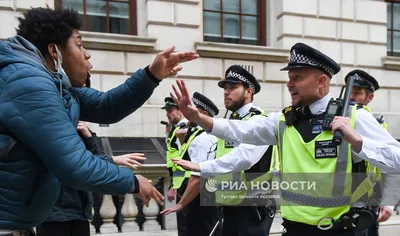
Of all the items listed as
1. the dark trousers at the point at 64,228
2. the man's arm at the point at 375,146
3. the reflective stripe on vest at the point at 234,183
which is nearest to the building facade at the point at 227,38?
the reflective stripe on vest at the point at 234,183

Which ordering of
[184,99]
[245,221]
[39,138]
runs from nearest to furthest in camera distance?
1. [39,138]
2. [184,99]
3. [245,221]

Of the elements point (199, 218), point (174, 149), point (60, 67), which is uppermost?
point (60, 67)

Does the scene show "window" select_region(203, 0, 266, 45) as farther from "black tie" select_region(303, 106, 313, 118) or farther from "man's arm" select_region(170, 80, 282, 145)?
"black tie" select_region(303, 106, 313, 118)

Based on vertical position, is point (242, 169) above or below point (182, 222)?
above

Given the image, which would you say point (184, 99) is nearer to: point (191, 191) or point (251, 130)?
point (251, 130)

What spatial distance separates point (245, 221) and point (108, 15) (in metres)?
6.86

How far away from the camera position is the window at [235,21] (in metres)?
10.2

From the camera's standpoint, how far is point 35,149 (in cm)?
179

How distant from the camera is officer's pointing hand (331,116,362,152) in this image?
242 centimetres

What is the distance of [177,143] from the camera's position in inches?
243

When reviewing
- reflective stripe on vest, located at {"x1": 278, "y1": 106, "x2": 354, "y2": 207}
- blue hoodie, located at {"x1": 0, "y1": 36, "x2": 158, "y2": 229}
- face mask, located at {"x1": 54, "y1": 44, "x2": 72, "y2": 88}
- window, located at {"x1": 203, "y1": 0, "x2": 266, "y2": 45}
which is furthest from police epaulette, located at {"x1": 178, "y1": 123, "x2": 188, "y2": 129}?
window, located at {"x1": 203, "y1": 0, "x2": 266, "y2": 45}

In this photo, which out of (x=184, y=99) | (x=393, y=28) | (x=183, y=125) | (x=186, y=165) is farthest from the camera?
(x=393, y=28)

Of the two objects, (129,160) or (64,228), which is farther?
(64,228)

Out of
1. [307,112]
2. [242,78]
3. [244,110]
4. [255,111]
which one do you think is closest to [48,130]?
[307,112]
